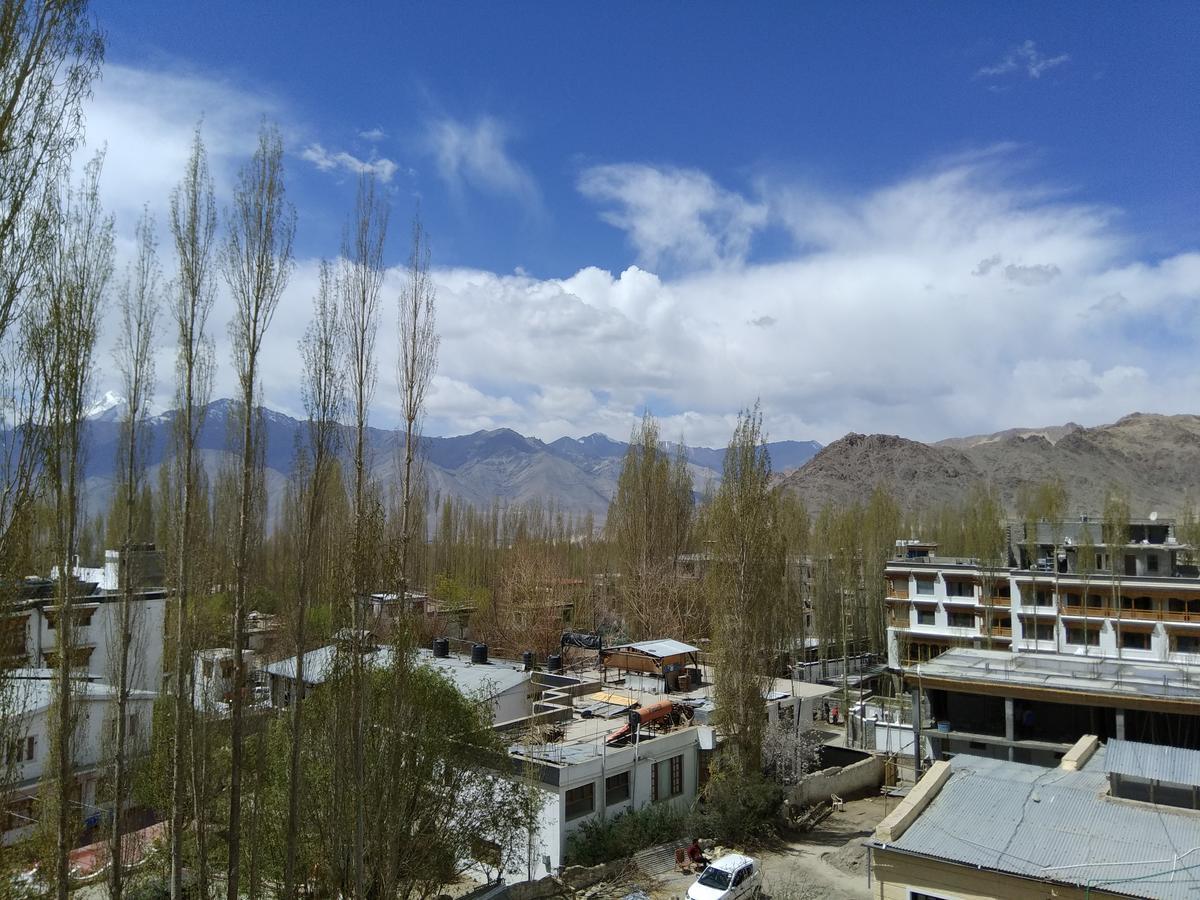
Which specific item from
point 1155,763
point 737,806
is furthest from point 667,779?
point 1155,763

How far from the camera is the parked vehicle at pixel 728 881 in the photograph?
42.4 ft

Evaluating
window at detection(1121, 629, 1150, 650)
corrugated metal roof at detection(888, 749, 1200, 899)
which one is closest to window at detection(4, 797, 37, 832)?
corrugated metal roof at detection(888, 749, 1200, 899)

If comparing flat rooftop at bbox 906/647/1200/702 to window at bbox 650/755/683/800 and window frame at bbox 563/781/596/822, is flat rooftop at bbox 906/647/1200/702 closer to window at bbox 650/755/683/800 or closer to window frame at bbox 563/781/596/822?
window at bbox 650/755/683/800

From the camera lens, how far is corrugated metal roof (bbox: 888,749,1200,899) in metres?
8.79

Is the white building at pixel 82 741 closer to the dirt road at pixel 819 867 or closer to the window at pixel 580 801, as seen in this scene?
the window at pixel 580 801

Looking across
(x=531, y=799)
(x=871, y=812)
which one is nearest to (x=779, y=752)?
(x=871, y=812)

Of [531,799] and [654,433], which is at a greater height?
[654,433]

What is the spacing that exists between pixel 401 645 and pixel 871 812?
49.0 ft

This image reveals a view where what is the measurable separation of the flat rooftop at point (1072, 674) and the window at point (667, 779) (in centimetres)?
643

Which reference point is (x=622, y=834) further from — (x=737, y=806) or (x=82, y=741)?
(x=82, y=741)

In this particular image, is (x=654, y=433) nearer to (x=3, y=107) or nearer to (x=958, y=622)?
(x=958, y=622)

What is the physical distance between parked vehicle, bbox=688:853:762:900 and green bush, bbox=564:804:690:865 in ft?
6.30

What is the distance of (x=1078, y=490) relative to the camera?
338ft

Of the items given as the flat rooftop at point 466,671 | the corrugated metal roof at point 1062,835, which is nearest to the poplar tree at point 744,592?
the flat rooftop at point 466,671
